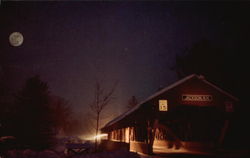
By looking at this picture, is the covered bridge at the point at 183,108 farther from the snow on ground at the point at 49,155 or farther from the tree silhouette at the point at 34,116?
the tree silhouette at the point at 34,116

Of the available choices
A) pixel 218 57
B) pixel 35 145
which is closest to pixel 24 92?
pixel 35 145

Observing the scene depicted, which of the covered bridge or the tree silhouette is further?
the tree silhouette

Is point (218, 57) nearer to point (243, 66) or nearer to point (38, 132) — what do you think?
point (243, 66)

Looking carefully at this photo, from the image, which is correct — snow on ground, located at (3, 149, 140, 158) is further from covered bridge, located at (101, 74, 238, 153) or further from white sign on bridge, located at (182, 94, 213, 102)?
white sign on bridge, located at (182, 94, 213, 102)

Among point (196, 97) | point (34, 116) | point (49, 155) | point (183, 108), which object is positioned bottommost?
point (49, 155)

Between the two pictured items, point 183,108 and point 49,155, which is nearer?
point 49,155

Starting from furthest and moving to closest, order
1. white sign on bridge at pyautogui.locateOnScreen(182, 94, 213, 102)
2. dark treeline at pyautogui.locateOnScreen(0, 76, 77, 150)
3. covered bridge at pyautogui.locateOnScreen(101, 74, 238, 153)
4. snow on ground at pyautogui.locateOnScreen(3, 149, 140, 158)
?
dark treeline at pyautogui.locateOnScreen(0, 76, 77, 150), white sign on bridge at pyautogui.locateOnScreen(182, 94, 213, 102), covered bridge at pyautogui.locateOnScreen(101, 74, 238, 153), snow on ground at pyautogui.locateOnScreen(3, 149, 140, 158)

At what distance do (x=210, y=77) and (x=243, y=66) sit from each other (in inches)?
145

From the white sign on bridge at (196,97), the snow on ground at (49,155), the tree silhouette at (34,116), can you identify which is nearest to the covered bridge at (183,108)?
the white sign on bridge at (196,97)

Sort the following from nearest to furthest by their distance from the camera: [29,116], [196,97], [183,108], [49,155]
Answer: [49,155] < [196,97] < [183,108] < [29,116]

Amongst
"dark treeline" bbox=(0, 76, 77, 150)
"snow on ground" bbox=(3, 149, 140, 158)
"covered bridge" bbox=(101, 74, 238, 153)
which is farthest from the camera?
"dark treeline" bbox=(0, 76, 77, 150)

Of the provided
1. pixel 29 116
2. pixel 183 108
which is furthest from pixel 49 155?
pixel 29 116

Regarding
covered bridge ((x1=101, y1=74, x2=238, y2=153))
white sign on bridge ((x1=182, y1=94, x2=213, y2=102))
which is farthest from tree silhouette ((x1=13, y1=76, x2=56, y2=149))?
white sign on bridge ((x1=182, y1=94, x2=213, y2=102))

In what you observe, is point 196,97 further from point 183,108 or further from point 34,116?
point 34,116
